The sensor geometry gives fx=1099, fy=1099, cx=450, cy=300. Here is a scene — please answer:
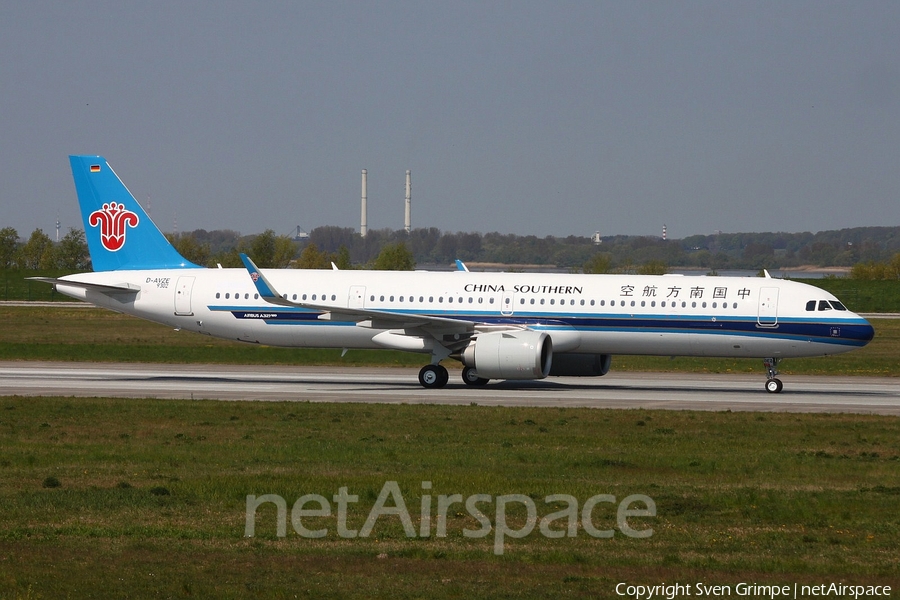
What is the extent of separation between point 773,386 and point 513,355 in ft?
25.7

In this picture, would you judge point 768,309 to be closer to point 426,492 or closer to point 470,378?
point 470,378

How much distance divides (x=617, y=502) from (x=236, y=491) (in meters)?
5.20

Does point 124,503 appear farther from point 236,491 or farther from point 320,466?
point 320,466

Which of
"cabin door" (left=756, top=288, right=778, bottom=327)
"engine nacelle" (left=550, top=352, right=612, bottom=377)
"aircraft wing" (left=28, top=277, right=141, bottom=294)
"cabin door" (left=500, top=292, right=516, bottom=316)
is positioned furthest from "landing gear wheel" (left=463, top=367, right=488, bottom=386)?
"aircraft wing" (left=28, top=277, right=141, bottom=294)

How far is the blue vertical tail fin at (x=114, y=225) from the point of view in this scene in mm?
36188

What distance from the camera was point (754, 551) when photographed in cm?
1218

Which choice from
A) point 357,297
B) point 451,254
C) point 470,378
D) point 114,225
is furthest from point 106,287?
point 451,254

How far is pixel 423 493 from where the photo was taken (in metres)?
15.2

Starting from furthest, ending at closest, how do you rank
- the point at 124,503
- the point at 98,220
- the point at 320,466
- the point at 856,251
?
the point at 856,251, the point at 98,220, the point at 320,466, the point at 124,503

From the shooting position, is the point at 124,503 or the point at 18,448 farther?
the point at 18,448

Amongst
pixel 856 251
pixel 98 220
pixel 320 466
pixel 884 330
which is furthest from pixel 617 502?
pixel 856 251

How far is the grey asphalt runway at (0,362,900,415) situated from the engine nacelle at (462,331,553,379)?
69 centimetres

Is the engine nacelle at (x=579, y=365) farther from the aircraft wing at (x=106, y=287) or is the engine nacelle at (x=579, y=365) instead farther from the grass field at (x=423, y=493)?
the aircraft wing at (x=106, y=287)

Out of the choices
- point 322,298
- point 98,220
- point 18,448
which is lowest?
point 18,448
